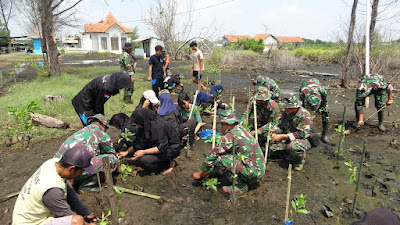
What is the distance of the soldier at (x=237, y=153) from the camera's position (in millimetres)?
3447

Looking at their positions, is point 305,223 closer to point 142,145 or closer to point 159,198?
point 159,198

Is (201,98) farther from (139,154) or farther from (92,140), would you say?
(92,140)

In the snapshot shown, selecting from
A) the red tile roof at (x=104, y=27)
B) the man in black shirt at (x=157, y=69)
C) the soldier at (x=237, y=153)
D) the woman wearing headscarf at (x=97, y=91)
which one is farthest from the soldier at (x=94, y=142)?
the red tile roof at (x=104, y=27)

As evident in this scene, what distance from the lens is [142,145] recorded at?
4301 mm

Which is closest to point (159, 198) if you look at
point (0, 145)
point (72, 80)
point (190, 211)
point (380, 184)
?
point (190, 211)

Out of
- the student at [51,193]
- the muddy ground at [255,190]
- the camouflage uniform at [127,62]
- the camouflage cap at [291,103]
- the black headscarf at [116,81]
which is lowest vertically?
the muddy ground at [255,190]

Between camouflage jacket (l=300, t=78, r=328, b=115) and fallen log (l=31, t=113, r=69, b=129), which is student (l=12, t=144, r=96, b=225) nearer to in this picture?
fallen log (l=31, t=113, r=69, b=129)

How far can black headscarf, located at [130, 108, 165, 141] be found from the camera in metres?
3.97

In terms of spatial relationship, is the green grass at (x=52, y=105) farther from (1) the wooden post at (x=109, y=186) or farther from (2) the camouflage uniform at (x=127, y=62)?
(1) the wooden post at (x=109, y=186)

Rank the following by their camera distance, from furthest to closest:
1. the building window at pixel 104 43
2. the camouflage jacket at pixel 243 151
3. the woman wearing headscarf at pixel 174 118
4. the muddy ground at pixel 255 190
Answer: the building window at pixel 104 43 < the woman wearing headscarf at pixel 174 118 < the camouflage jacket at pixel 243 151 < the muddy ground at pixel 255 190

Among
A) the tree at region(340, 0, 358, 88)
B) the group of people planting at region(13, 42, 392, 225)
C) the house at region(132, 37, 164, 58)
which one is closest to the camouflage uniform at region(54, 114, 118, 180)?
the group of people planting at region(13, 42, 392, 225)

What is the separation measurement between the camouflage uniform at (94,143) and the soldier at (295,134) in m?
2.72

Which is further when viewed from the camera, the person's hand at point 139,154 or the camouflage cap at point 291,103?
the camouflage cap at point 291,103

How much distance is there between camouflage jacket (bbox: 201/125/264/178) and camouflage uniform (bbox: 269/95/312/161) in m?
1.05
